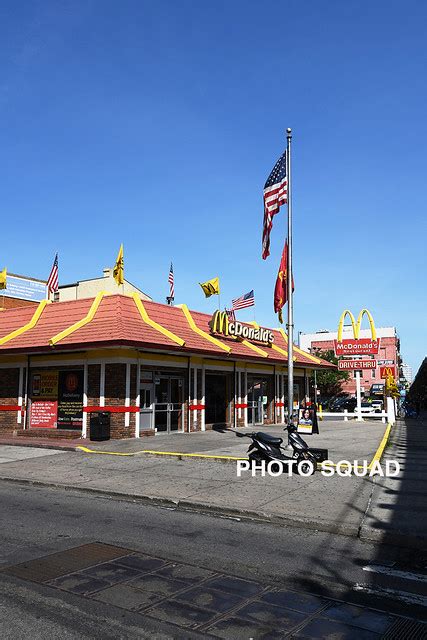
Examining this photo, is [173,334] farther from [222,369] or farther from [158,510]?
[158,510]

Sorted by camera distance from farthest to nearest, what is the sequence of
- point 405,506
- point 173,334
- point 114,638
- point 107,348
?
point 173,334
point 107,348
point 405,506
point 114,638

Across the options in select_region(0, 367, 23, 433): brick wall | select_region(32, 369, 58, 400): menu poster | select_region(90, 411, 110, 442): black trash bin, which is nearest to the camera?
select_region(90, 411, 110, 442): black trash bin

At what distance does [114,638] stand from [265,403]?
1037 inches

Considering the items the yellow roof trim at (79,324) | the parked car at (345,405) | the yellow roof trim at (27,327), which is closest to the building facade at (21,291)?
the yellow roof trim at (27,327)

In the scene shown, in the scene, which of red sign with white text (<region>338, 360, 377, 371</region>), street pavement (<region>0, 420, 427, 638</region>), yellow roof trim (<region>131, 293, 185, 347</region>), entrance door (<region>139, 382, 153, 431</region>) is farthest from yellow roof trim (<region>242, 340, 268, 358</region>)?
street pavement (<region>0, 420, 427, 638</region>)

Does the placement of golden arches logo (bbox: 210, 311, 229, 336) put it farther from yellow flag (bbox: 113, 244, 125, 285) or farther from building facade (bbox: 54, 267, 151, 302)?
building facade (bbox: 54, 267, 151, 302)

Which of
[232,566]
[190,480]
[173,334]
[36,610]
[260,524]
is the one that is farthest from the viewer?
[173,334]

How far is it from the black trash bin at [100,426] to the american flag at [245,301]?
450 inches

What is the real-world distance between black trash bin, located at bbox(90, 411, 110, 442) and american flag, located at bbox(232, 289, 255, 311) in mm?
11433

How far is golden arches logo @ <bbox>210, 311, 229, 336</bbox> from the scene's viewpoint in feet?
82.1

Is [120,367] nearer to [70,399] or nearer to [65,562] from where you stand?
[70,399]

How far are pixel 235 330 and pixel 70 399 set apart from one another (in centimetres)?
872

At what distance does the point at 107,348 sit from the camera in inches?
786

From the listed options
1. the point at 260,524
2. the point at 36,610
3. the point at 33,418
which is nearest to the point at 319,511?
the point at 260,524
